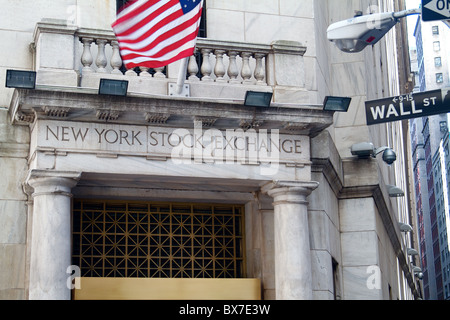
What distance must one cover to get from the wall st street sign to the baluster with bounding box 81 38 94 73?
203 inches

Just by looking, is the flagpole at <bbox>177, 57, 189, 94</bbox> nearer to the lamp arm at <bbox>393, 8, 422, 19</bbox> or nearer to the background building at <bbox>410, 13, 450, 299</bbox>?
the lamp arm at <bbox>393, 8, 422, 19</bbox>

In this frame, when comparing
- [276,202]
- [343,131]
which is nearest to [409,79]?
[343,131]

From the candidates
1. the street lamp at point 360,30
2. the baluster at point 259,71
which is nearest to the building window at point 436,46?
the street lamp at point 360,30

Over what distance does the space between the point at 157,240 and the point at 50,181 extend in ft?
10.4

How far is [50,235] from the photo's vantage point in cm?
1393

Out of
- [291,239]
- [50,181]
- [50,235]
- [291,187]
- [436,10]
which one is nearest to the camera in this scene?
[436,10]

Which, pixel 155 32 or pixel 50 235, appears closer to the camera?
pixel 50 235

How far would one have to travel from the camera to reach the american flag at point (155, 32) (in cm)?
1457

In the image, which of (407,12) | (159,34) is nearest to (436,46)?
(407,12)

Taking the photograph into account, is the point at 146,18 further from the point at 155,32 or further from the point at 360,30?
the point at 360,30

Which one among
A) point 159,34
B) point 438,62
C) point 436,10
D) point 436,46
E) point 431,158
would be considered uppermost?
point 436,46

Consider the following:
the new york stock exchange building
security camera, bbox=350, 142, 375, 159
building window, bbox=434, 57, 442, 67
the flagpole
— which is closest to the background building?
building window, bbox=434, 57, 442, 67
